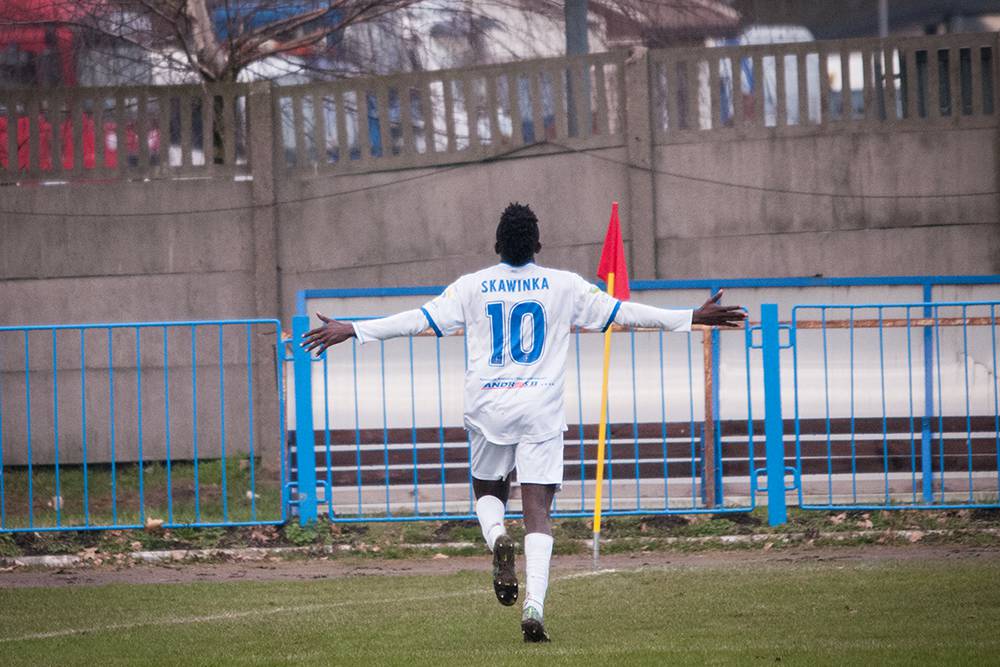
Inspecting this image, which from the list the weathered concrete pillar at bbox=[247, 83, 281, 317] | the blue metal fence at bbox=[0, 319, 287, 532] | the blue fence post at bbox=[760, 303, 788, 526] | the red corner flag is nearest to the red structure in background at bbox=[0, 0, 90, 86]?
the weathered concrete pillar at bbox=[247, 83, 281, 317]

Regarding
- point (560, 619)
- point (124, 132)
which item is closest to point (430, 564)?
point (560, 619)

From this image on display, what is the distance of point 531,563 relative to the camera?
6395 millimetres

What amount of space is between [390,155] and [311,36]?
2.53 m

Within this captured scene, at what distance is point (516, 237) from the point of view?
655 cm

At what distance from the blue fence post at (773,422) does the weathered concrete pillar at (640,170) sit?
217 cm

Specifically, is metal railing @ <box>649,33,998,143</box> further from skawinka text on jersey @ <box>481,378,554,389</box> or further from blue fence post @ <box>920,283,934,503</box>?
skawinka text on jersey @ <box>481,378,554,389</box>

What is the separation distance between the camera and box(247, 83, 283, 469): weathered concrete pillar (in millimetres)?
11977

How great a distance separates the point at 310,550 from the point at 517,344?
3.84 meters

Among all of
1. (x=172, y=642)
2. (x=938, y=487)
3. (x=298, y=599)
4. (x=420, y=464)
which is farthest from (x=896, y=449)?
(x=172, y=642)

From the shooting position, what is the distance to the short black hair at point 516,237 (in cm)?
656

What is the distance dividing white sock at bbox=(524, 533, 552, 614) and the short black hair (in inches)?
48.5

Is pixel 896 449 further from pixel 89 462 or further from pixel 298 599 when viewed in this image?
pixel 89 462

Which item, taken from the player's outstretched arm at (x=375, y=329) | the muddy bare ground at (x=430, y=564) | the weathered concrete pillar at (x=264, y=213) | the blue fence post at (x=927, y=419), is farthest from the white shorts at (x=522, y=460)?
the weathered concrete pillar at (x=264, y=213)

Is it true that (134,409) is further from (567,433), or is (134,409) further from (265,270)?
(567,433)
